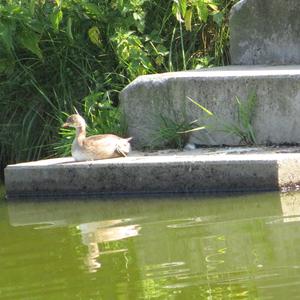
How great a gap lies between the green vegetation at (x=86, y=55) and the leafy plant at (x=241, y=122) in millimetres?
1350

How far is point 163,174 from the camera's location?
9953mm

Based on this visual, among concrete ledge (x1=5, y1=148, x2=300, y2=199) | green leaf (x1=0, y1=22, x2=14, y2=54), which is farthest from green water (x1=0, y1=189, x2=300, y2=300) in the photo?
green leaf (x1=0, y1=22, x2=14, y2=54)

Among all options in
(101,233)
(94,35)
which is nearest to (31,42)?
(94,35)

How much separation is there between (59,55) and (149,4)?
119 centimetres

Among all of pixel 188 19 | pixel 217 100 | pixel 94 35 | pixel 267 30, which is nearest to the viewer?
pixel 217 100

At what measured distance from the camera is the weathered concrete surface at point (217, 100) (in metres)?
10.6

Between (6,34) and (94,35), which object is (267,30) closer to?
(94,35)

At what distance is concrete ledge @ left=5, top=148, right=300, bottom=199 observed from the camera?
31.2 ft

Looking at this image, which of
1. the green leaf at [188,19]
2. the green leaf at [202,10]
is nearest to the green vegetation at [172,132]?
the green leaf at [188,19]

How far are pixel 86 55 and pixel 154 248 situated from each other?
17.2 ft

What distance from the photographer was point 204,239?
7.79 metres

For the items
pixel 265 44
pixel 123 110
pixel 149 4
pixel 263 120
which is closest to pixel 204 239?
pixel 263 120

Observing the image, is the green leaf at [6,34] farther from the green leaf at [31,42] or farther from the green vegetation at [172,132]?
the green vegetation at [172,132]

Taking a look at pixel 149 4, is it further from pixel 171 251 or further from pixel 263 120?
pixel 171 251
